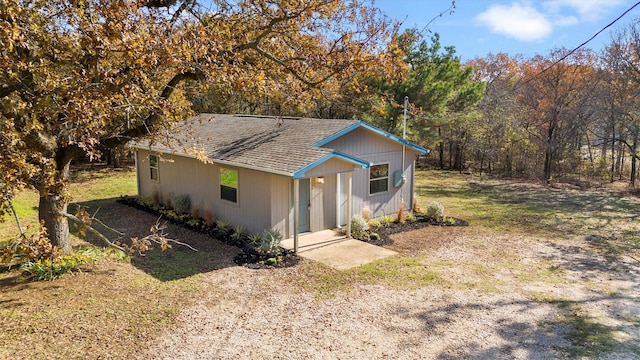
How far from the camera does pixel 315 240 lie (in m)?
11.8

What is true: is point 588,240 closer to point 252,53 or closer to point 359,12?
point 359,12

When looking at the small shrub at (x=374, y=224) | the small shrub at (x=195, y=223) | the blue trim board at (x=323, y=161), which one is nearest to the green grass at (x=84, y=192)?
the small shrub at (x=195, y=223)

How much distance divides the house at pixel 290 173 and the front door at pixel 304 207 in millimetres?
28

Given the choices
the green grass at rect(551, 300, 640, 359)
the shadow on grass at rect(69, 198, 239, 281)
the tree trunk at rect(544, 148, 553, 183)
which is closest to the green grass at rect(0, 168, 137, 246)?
the shadow on grass at rect(69, 198, 239, 281)

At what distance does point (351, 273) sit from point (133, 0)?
6594mm

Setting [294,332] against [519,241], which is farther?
[519,241]

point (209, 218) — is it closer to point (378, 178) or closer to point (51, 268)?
point (51, 268)

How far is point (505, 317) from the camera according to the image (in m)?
7.41

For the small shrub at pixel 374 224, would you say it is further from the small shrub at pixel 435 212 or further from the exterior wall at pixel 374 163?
the small shrub at pixel 435 212

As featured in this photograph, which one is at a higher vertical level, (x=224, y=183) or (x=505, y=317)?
(x=224, y=183)

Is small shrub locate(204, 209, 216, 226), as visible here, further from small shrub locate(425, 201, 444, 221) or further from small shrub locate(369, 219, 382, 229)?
small shrub locate(425, 201, 444, 221)

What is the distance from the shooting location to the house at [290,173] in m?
11.1

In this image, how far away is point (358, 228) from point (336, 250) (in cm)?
144

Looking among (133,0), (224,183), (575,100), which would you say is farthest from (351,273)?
(575,100)
